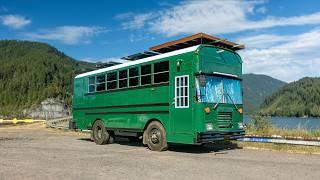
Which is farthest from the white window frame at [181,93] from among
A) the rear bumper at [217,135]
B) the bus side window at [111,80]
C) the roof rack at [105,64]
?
the roof rack at [105,64]

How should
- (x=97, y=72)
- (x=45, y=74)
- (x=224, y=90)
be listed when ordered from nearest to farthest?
(x=224, y=90) < (x=97, y=72) < (x=45, y=74)

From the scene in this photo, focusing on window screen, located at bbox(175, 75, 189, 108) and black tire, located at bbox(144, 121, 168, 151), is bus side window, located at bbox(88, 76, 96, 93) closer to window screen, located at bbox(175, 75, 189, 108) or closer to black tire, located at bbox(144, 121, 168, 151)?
black tire, located at bbox(144, 121, 168, 151)

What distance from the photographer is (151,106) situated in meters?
14.7

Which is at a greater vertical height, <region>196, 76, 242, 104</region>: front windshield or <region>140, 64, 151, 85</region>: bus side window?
<region>140, 64, 151, 85</region>: bus side window

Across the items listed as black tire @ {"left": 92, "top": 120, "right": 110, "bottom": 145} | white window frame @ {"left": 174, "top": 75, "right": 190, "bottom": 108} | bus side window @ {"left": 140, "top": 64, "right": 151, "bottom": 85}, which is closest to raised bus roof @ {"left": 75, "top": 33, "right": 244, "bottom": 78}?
bus side window @ {"left": 140, "top": 64, "right": 151, "bottom": 85}

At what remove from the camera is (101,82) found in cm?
1820

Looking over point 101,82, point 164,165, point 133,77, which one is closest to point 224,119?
point 164,165

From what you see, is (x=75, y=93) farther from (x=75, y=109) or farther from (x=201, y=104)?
(x=201, y=104)

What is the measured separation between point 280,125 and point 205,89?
7.88 m

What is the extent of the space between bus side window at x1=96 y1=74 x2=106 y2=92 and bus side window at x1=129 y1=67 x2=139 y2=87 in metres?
2.30

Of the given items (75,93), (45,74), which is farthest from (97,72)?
(45,74)

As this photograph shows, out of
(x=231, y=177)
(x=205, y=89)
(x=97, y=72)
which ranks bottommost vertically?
(x=231, y=177)

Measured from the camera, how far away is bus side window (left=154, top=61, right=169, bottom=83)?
1409 centimetres

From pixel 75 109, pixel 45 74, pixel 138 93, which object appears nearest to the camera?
pixel 138 93
